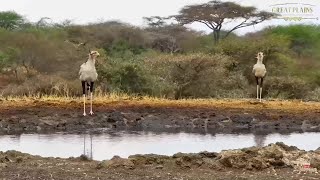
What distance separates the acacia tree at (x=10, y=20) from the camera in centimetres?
4775

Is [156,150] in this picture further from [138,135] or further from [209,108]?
[209,108]

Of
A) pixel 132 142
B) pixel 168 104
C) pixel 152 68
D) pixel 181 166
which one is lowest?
pixel 132 142

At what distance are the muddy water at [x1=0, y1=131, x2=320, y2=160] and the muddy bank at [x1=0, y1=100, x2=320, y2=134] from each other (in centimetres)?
133

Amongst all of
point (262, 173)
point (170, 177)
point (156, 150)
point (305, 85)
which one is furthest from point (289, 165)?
point (305, 85)

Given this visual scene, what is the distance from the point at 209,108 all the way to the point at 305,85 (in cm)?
1050

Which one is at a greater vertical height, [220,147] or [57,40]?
[57,40]

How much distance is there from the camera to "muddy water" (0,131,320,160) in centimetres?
1438

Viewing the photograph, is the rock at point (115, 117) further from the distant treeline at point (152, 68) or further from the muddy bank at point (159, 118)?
the distant treeline at point (152, 68)

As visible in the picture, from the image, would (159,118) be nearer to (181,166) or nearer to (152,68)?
(181,166)

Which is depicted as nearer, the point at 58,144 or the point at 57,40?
the point at 58,144

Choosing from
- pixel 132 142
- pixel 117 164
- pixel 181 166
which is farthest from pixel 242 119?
pixel 117 164

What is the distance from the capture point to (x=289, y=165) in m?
11.5

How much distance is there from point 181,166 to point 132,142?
4.71 metres

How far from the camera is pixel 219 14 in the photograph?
4522 cm
